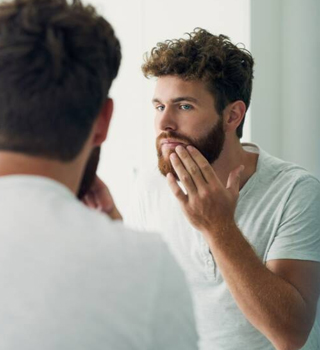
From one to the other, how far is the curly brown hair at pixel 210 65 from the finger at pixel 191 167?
6.8 inches

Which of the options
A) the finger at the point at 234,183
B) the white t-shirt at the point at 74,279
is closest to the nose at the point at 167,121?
the finger at the point at 234,183

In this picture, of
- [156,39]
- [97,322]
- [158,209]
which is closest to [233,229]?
[158,209]

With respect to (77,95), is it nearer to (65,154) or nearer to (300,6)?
(65,154)

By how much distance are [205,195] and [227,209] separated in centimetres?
6

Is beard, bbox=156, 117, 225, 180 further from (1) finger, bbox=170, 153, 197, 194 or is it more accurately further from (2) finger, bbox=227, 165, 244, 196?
(2) finger, bbox=227, 165, 244, 196

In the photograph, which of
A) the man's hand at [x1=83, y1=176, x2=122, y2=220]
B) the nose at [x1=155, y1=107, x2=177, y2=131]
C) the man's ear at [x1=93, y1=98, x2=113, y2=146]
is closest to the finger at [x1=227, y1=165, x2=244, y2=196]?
the nose at [x1=155, y1=107, x2=177, y2=131]

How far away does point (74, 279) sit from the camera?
1.81 feet

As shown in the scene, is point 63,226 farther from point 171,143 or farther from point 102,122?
point 171,143

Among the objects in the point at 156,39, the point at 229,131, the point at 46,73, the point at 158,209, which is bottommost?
the point at 158,209

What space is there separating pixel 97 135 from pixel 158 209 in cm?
84

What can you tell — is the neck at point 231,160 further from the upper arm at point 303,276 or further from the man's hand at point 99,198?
the man's hand at point 99,198

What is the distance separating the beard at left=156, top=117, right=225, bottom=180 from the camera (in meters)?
1.42

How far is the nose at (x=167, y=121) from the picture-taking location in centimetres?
144

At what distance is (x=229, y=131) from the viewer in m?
1.52
